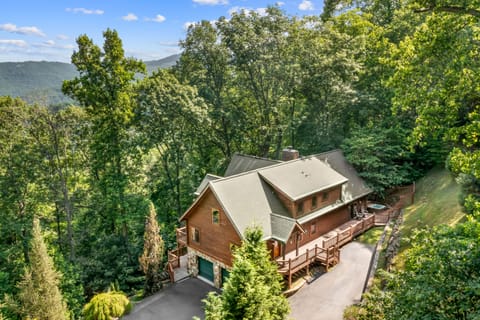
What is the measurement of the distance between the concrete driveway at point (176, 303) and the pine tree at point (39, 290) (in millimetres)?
3717

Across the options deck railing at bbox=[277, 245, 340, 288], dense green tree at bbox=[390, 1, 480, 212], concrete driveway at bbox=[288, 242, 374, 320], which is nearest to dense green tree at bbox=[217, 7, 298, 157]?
deck railing at bbox=[277, 245, 340, 288]

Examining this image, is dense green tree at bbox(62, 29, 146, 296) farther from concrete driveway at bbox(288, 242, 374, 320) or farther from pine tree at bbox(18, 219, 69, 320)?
concrete driveway at bbox(288, 242, 374, 320)

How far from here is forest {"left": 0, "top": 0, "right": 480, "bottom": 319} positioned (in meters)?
21.8

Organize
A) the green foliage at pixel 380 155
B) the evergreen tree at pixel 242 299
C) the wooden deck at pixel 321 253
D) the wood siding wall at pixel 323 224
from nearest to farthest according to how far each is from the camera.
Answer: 1. the evergreen tree at pixel 242 299
2. the wooden deck at pixel 321 253
3. the wood siding wall at pixel 323 224
4. the green foliage at pixel 380 155

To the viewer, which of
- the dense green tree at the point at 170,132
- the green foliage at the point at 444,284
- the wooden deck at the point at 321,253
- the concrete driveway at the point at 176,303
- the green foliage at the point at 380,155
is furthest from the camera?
the green foliage at the point at 380,155

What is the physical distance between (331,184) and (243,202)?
7150 millimetres

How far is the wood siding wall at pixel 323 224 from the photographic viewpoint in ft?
65.2

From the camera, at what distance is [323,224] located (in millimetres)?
22203

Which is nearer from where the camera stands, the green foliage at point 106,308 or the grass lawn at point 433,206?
the green foliage at point 106,308

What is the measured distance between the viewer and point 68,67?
88188 millimetres

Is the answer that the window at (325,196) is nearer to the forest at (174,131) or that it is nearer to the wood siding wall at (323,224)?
the wood siding wall at (323,224)

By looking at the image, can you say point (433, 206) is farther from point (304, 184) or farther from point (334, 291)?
point (334, 291)

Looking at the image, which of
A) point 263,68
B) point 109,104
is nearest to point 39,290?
point 109,104

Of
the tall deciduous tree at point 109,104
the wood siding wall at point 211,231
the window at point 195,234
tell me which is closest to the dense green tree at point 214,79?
the tall deciduous tree at point 109,104
